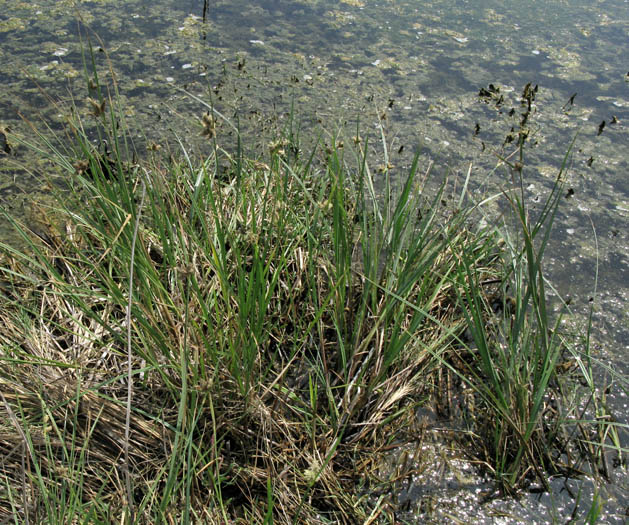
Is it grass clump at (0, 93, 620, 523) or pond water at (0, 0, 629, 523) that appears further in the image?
pond water at (0, 0, 629, 523)

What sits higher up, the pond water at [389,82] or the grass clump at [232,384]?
the pond water at [389,82]

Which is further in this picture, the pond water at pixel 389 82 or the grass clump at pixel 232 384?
the pond water at pixel 389 82

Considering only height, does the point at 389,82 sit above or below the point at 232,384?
above

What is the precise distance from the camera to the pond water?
1.78 meters

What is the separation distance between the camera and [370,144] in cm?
204

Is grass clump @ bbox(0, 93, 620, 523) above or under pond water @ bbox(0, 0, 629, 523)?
under

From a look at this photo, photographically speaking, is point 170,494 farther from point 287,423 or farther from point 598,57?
point 598,57

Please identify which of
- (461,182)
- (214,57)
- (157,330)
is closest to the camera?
(157,330)

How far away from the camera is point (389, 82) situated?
2.44 meters

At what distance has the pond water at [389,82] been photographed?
5.85 feet

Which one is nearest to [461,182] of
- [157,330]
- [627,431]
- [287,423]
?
[627,431]

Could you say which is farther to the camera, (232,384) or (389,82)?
(389,82)

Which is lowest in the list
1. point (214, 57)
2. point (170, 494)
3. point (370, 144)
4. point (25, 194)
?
point (170, 494)

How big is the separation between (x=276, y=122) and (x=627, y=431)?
1.49m
